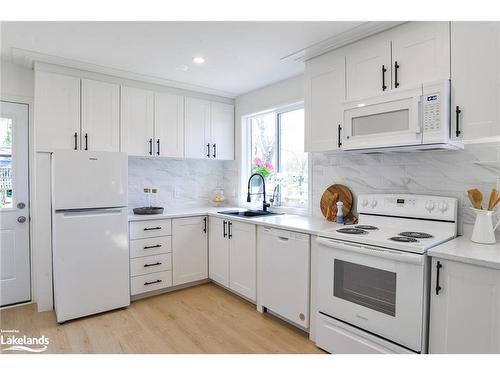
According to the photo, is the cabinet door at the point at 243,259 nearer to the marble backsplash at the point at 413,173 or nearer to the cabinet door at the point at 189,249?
the cabinet door at the point at 189,249

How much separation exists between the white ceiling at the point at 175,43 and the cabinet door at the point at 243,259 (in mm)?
1619

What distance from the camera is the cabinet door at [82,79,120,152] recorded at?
302 centimetres

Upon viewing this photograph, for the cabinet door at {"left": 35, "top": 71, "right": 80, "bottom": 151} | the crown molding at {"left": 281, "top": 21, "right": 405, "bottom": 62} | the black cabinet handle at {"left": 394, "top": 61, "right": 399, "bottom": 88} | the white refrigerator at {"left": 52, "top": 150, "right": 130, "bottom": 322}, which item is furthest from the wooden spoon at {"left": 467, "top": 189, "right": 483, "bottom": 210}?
the cabinet door at {"left": 35, "top": 71, "right": 80, "bottom": 151}

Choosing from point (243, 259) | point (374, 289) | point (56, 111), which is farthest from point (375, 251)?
point (56, 111)

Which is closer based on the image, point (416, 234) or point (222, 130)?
point (416, 234)

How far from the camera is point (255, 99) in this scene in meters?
3.86

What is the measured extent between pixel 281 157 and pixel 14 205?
294cm

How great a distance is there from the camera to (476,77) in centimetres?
176

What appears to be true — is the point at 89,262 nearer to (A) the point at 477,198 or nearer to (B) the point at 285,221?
(B) the point at 285,221

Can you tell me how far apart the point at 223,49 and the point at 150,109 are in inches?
50.8

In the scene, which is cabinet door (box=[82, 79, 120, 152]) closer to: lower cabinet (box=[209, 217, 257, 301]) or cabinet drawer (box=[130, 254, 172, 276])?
cabinet drawer (box=[130, 254, 172, 276])

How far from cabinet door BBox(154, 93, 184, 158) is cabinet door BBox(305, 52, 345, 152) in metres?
1.70

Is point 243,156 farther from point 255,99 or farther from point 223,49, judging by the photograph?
point 223,49
